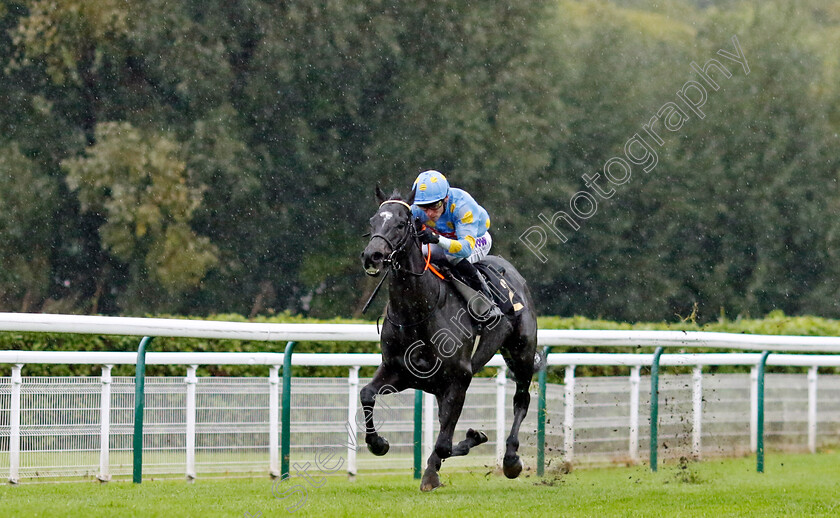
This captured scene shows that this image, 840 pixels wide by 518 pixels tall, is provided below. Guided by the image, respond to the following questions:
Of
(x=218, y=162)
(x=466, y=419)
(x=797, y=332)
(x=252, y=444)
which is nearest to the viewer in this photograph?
(x=252, y=444)

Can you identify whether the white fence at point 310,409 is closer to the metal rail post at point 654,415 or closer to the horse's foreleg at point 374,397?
the metal rail post at point 654,415

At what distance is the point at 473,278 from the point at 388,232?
47.9 inches

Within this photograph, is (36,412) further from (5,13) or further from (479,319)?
(5,13)

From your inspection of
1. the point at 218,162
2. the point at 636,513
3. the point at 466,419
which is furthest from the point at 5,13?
the point at 636,513

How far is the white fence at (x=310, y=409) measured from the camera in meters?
7.80

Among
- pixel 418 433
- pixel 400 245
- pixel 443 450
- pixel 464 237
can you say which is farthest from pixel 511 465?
pixel 400 245

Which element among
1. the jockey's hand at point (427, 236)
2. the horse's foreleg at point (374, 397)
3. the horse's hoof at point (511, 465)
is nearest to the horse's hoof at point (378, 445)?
the horse's foreleg at point (374, 397)

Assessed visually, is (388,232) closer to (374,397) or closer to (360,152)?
(374,397)

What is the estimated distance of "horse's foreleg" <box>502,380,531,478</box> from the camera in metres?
8.04

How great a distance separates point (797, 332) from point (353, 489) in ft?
31.5

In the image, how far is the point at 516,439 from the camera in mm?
8188

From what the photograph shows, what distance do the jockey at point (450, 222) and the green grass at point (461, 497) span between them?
1.35 m

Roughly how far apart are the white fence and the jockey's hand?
1300mm

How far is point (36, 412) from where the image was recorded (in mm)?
7801
